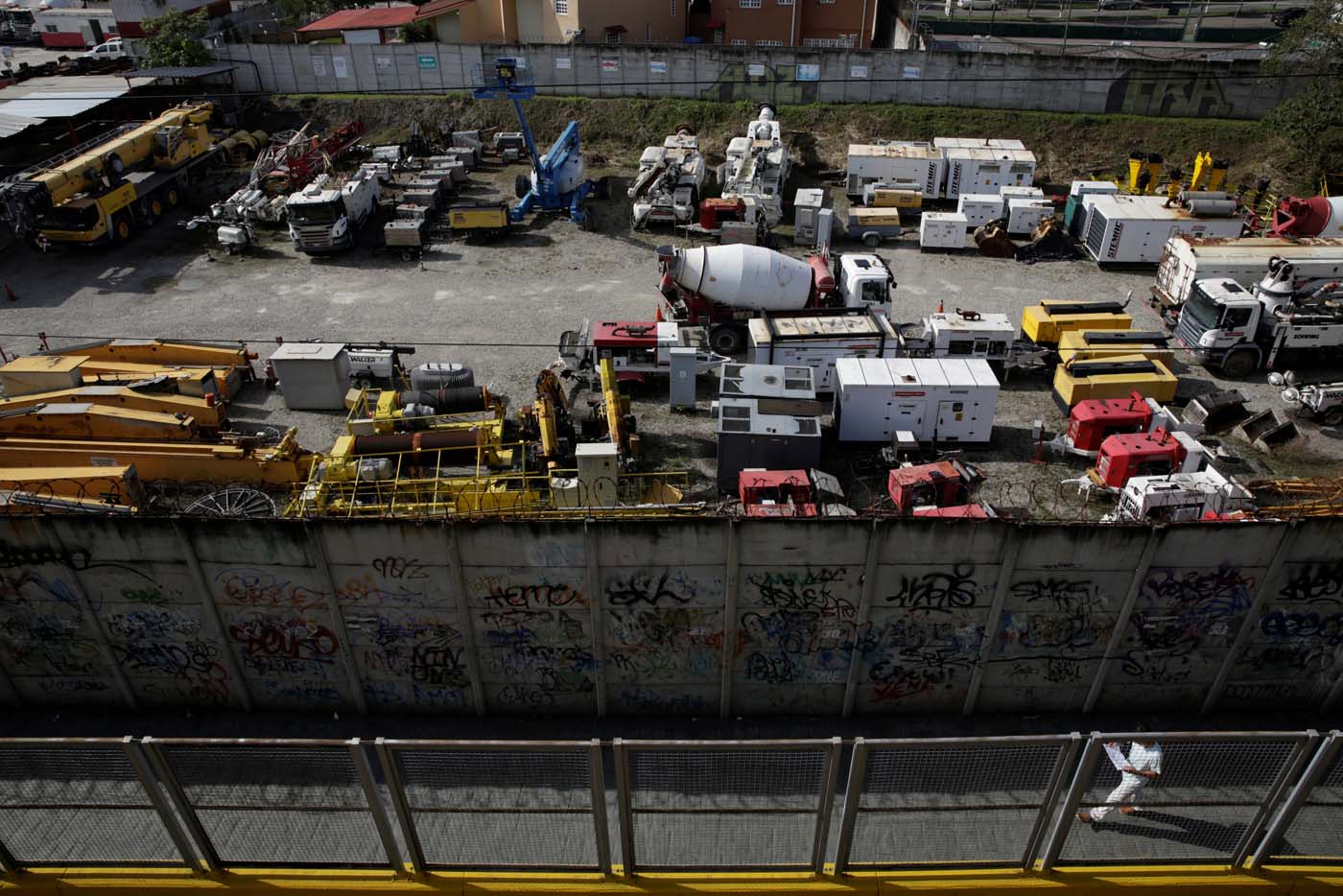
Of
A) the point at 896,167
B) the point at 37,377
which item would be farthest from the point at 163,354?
the point at 896,167

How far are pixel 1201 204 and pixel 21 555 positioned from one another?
113 ft

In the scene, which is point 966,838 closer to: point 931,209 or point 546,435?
point 546,435

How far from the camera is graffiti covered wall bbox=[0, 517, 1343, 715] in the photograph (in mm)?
12086

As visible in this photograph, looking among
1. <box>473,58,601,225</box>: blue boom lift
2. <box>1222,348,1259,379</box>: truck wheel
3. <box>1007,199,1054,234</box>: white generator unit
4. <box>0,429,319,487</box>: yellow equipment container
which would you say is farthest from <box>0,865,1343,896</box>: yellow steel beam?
<box>473,58,601,225</box>: blue boom lift

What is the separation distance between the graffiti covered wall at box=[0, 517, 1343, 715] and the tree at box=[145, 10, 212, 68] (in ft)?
141

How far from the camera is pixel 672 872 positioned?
809cm

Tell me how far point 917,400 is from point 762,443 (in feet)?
13.8

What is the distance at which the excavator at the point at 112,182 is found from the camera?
32000 mm

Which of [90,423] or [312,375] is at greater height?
[90,423]

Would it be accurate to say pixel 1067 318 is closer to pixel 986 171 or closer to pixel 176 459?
pixel 986 171

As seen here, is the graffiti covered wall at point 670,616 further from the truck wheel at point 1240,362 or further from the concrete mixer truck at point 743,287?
the concrete mixer truck at point 743,287

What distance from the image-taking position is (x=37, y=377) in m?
21.8

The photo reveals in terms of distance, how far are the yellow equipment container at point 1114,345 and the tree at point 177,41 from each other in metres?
44.8

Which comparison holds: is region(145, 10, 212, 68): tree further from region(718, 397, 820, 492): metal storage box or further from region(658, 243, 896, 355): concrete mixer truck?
region(718, 397, 820, 492): metal storage box
